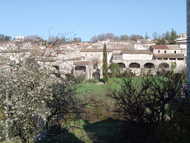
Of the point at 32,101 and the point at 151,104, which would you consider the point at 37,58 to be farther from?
the point at 151,104

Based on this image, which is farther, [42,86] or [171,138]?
[42,86]

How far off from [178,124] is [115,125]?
8.66m

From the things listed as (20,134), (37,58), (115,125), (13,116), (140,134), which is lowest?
(115,125)

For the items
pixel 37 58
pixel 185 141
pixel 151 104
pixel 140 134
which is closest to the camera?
pixel 185 141

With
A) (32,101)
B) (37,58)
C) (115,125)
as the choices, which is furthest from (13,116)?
(115,125)

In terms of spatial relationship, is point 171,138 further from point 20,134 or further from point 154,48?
point 154,48

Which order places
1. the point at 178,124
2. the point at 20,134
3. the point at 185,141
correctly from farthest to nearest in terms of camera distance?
1. the point at 20,134
2. the point at 178,124
3. the point at 185,141

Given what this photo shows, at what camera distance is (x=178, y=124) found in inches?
164

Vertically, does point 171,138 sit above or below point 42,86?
below

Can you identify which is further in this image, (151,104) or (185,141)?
(151,104)

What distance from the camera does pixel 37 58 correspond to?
23.3 ft

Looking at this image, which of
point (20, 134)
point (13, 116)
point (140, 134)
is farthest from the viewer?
point (140, 134)

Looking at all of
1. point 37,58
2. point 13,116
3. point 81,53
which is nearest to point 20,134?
point 13,116

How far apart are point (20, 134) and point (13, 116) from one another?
2.05 ft
